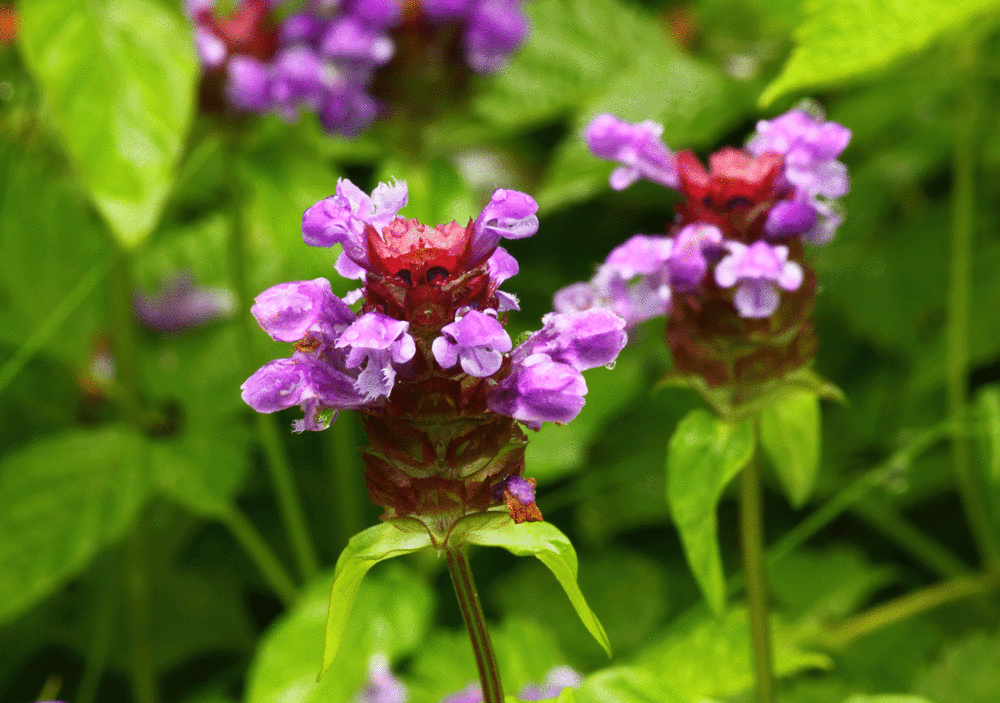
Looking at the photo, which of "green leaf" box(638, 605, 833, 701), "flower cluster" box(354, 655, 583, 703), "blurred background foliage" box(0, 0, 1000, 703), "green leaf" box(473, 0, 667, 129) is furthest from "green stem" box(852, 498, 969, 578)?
"green leaf" box(473, 0, 667, 129)

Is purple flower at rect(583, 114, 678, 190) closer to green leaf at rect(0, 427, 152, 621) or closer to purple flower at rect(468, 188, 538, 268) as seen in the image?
purple flower at rect(468, 188, 538, 268)

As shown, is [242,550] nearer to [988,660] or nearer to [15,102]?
[15,102]

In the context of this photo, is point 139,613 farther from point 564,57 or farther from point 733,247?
point 564,57

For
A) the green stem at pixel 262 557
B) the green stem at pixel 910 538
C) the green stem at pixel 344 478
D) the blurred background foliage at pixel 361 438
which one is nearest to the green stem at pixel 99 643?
the blurred background foliage at pixel 361 438

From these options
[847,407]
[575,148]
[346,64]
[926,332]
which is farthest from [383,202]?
[926,332]

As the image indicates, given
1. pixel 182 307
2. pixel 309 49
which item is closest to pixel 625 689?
pixel 309 49

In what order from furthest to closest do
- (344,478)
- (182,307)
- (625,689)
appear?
(182,307)
(344,478)
(625,689)

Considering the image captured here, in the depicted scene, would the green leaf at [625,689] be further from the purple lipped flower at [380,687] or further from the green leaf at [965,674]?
the green leaf at [965,674]
